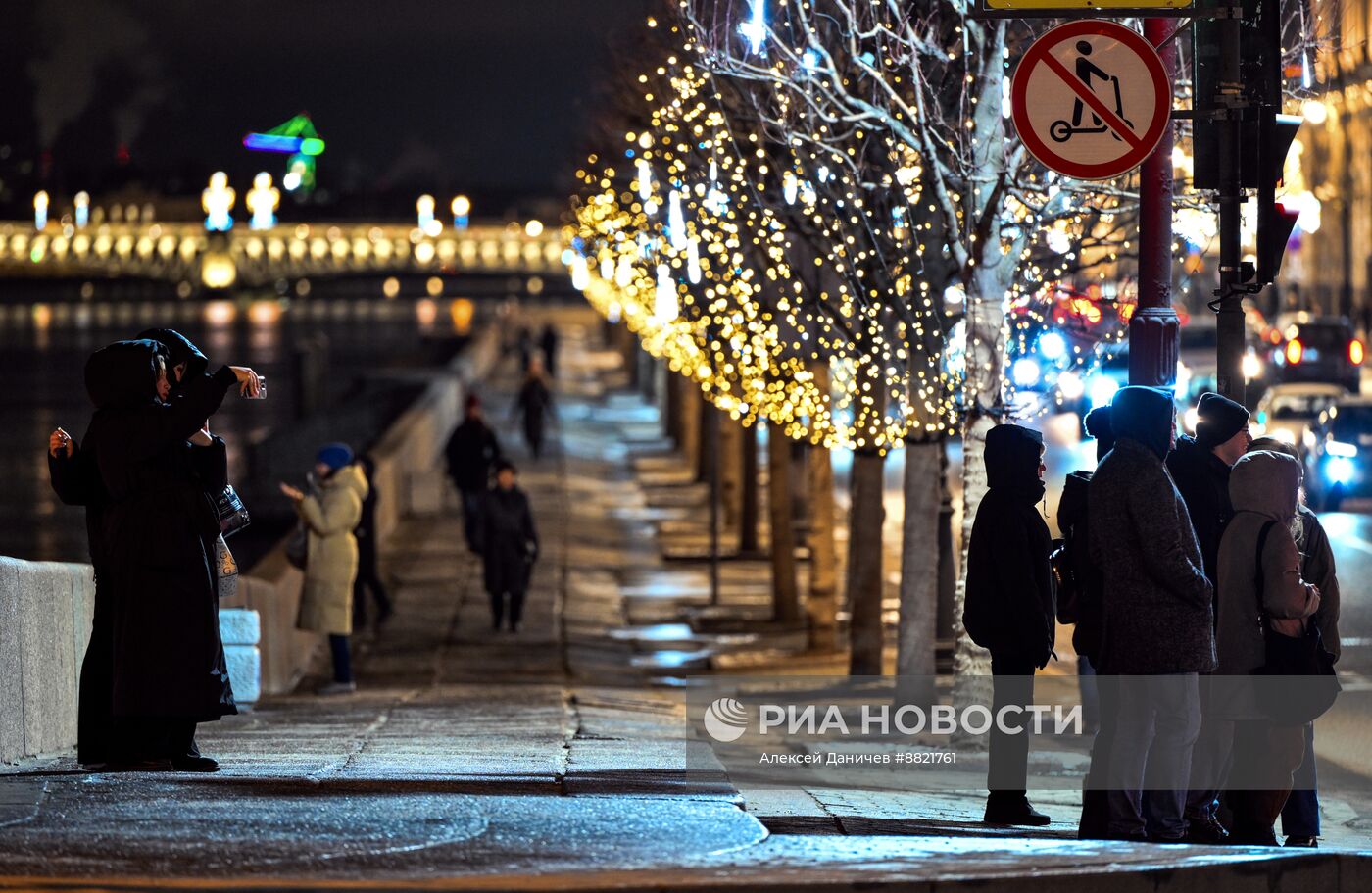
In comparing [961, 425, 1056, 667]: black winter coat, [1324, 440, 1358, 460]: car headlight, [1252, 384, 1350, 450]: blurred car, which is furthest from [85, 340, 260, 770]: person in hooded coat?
[1252, 384, 1350, 450]: blurred car

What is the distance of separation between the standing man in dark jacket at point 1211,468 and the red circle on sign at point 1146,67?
1243 millimetres

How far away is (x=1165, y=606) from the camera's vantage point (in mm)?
7379

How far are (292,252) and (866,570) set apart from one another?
538 ft

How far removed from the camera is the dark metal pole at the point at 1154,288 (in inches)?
368

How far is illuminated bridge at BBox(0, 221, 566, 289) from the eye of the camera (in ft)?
506

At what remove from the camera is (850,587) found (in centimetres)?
1691

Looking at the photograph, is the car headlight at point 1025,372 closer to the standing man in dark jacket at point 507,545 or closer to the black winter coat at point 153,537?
the standing man in dark jacket at point 507,545

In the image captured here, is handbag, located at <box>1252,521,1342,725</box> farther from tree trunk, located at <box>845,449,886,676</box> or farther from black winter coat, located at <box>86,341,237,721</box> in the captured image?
tree trunk, located at <box>845,449,886,676</box>

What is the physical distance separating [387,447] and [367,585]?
8.95 metres

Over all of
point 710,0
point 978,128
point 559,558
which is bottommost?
point 559,558

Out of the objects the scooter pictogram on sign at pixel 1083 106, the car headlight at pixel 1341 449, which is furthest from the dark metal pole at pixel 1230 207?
the car headlight at pixel 1341 449

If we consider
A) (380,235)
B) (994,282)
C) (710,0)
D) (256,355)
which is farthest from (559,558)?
(380,235)

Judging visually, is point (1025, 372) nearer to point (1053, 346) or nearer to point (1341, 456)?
point (1053, 346)

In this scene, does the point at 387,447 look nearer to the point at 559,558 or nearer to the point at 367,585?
the point at 559,558
